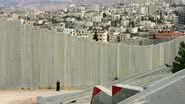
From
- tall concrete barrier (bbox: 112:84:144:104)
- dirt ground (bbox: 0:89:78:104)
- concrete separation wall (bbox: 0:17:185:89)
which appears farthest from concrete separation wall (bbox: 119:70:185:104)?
concrete separation wall (bbox: 0:17:185:89)

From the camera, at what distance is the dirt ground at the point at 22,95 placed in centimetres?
1952

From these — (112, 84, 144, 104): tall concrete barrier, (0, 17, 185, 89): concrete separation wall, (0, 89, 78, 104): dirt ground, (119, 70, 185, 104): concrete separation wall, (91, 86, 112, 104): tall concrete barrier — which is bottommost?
(0, 89, 78, 104): dirt ground

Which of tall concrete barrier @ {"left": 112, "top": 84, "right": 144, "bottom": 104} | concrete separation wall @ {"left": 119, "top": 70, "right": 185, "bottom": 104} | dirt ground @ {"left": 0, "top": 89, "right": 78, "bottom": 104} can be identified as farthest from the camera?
dirt ground @ {"left": 0, "top": 89, "right": 78, "bottom": 104}

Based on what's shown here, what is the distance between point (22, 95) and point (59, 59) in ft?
9.39

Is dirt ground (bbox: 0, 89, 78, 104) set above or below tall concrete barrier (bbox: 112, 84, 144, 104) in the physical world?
below

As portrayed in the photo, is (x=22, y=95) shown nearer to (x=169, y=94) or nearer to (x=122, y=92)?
(x=122, y=92)

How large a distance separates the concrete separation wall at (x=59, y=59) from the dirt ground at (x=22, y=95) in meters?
0.55

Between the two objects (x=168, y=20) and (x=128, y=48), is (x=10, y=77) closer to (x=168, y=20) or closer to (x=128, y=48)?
(x=128, y=48)

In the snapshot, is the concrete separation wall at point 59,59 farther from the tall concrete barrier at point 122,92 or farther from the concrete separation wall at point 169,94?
the concrete separation wall at point 169,94

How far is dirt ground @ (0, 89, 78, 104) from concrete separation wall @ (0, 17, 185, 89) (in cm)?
55

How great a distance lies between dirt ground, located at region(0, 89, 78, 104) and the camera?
19516 millimetres

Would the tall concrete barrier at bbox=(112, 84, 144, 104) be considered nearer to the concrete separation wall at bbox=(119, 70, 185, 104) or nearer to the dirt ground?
the concrete separation wall at bbox=(119, 70, 185, 104)

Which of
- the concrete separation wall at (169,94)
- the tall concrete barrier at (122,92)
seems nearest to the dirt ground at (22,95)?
the tall concrete barrier at (122,92)

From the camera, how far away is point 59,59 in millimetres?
23359
